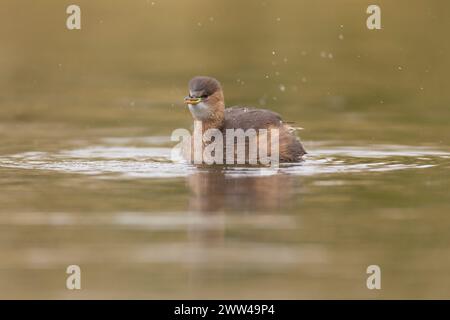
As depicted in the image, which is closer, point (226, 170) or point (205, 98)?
point (226, 170)

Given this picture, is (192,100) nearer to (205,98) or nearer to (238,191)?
(205,98)

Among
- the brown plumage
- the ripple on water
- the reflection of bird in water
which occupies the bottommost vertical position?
the reflection of bird in water

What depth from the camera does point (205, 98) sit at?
51.1ft

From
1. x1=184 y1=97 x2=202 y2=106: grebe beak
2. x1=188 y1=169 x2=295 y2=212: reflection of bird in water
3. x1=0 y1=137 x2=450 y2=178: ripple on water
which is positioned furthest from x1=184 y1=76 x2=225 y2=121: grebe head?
x1=188 y1=169 x2=295 y2=212: reflection of bird in water

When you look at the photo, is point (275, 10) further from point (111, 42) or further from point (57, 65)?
point (57, 65)

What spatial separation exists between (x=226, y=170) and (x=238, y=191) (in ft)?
4.81

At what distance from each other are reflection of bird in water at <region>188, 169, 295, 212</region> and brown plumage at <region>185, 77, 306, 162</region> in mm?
1365

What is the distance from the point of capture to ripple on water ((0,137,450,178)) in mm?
14156

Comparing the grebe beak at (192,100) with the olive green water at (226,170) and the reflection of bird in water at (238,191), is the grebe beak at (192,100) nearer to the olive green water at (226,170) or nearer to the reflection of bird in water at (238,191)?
the olive green water at (226,170)

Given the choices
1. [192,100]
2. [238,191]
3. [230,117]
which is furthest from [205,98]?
[238,191]

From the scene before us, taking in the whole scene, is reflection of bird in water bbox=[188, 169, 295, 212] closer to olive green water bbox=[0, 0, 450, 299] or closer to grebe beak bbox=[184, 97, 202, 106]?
olive green water bbox=[0, 0, 450, 299]
